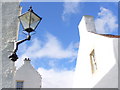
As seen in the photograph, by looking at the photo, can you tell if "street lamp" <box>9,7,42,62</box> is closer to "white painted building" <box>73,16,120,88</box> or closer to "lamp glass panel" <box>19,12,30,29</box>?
"lamp glass panel" <box>19,12,30,29</box>

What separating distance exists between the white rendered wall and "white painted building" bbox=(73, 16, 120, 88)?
248cm

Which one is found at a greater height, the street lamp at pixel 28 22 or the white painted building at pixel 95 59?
the street lamp at pixel 28 22

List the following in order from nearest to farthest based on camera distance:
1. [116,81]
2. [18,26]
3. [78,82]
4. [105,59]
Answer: [18,26] → [116,81] → [105,59] → [78,82]

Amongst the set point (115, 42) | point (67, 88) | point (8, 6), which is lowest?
point (67, 88)

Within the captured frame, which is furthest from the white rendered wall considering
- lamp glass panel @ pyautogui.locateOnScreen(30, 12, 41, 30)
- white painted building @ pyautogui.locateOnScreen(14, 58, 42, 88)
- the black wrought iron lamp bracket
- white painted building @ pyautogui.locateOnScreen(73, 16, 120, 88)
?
lamp glass panel @ pyautogui.locateOnScreen(30, 12, 41, 30)

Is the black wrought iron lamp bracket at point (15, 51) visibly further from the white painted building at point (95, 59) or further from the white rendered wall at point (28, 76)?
the white rendered wall at point (28, 76)

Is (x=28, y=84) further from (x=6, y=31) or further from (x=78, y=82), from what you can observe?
(x=6, y=31)

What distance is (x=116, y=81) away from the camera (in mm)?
8320

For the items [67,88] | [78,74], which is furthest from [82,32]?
[67,88]

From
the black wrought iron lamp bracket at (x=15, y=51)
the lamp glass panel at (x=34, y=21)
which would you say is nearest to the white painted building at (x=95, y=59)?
the lamp glass panel at (x=34, y=21)

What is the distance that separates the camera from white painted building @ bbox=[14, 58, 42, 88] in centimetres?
1404

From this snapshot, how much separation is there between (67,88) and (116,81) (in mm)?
6841

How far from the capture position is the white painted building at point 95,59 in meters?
8.57

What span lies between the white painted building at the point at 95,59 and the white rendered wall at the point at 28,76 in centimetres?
248
